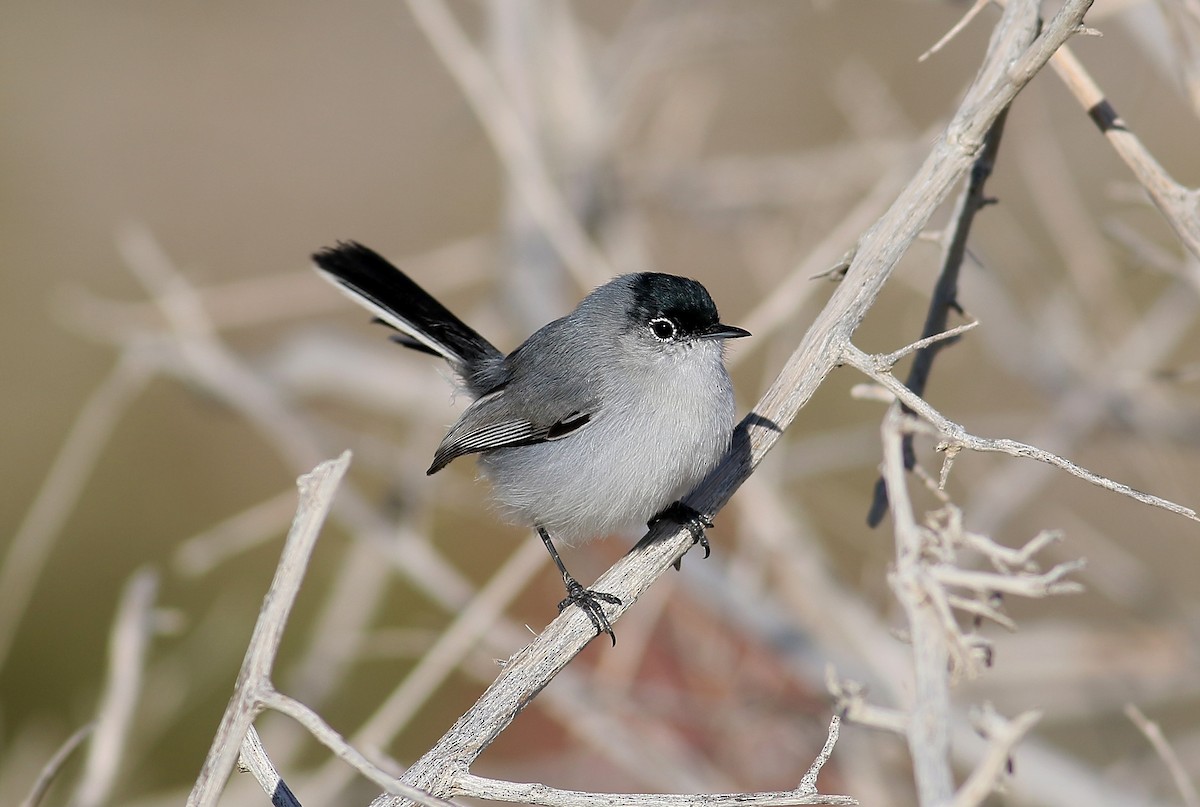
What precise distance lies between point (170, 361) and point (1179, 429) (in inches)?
129

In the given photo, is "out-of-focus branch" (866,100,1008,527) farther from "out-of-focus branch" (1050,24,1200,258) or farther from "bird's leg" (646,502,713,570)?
"bird's leg" (646,502,713,570)

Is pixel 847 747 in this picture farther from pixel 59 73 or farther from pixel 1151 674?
pixel 59 73

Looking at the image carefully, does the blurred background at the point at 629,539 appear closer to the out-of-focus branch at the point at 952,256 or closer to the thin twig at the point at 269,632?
the out-of-focus branch at the point at 952,256

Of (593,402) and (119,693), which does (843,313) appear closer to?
(593,402)

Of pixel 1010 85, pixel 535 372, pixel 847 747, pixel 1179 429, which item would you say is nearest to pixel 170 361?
pixel 535 372

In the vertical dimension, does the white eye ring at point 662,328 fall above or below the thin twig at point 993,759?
above

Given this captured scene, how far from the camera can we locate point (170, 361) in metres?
3.68

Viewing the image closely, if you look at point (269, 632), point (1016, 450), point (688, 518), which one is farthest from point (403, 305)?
point (1016, 450)

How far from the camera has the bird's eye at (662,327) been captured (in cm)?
297

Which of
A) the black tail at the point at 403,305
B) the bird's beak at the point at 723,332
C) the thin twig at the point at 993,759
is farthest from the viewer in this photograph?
the black tail at the point at 403,305

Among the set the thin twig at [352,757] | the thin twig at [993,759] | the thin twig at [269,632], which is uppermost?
the thin twig at [269,632]

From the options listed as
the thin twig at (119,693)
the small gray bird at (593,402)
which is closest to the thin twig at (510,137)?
the small gray bird at (593,402)

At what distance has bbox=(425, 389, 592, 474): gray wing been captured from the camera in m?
2.95

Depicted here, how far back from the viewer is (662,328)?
2.98 m
